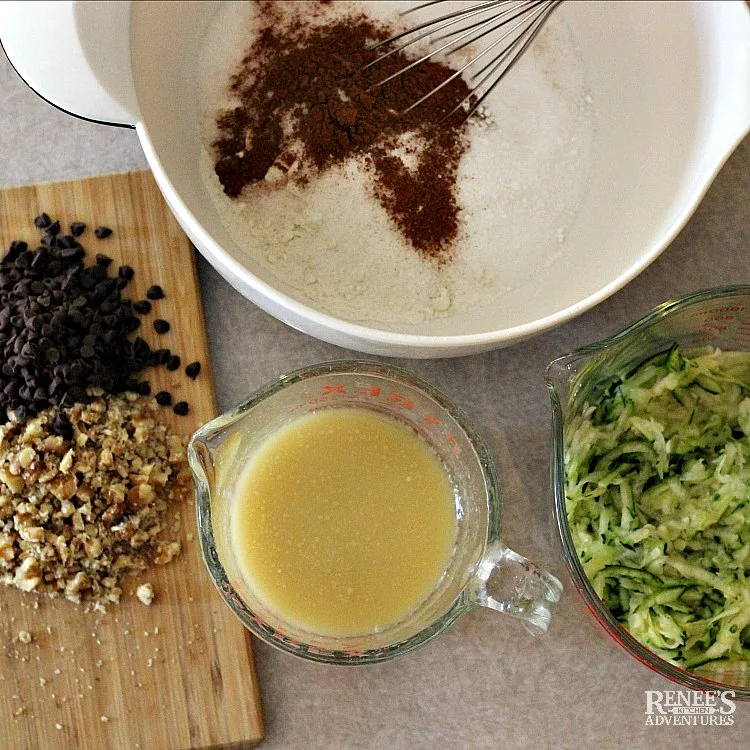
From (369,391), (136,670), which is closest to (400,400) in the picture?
(369,391)

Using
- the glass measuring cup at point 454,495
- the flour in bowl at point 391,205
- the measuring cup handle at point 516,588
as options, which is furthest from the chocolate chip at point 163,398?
the measuring cup handle at point 516,588

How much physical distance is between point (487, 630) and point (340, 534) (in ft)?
0.98

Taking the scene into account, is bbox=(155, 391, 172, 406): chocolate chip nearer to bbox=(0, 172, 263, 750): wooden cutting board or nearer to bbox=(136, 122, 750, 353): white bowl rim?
bbox=(0, 172, 263, 750): wooden cutting board

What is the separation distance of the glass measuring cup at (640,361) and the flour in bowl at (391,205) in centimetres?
18

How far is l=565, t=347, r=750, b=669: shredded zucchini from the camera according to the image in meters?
1.12

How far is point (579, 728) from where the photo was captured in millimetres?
1260

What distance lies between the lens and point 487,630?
1256 mm

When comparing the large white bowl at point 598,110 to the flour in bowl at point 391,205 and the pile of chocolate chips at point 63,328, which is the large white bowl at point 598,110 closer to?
the flour in bowl at point 391,205

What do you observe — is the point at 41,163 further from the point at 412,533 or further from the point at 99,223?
the point at 412,533

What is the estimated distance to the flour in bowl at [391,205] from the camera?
1.21 m

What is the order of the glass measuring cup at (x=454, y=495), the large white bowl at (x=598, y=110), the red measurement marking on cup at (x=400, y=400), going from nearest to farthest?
the large white bowl at (x=598, y=110) → the glass measuring cup at (x=454, y=495) → the red measurement marking on cup at (x=400, y=400)

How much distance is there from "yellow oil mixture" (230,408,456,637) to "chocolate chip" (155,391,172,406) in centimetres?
18

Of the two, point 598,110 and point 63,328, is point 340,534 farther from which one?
point 598,110

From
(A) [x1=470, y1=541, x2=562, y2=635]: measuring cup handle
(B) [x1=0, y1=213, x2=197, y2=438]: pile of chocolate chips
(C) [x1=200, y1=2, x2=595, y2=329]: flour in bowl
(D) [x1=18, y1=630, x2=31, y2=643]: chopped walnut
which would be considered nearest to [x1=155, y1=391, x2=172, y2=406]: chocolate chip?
(B) [x1=0, y1=213, x2=197, y2=438]: pile of chocolate chips
